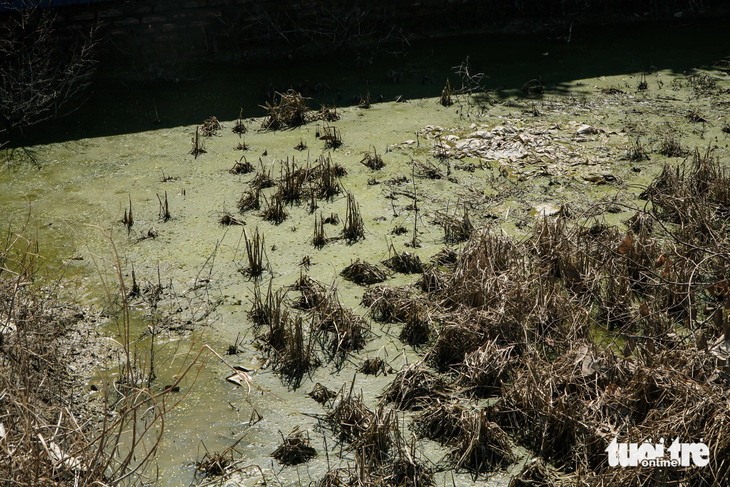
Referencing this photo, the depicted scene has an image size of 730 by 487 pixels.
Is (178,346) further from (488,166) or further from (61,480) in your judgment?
(488,166)

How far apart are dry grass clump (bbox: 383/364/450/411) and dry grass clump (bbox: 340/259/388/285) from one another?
1.18 meters

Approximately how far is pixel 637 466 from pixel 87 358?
3.09m

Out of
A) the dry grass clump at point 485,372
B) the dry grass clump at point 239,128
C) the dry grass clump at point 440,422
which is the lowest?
the dry grass clump at point 440,422

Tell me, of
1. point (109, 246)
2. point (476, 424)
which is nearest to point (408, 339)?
point (476, 424)

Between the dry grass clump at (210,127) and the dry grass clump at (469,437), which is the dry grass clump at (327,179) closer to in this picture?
the dry grass clump at (210,127)

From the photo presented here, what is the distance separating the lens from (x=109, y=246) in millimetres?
5730

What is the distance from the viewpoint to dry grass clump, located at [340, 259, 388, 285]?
5.19m

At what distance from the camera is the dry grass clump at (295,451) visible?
141 inches

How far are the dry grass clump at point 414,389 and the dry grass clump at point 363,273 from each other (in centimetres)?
118

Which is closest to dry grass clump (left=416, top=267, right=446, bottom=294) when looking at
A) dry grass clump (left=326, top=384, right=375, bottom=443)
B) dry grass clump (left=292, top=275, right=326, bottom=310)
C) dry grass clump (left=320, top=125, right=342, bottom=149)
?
dry grass clump (left=292, top=275, right=326, bottom=310)

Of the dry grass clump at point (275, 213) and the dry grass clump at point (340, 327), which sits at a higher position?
the dry grass clump at point (275, 213)

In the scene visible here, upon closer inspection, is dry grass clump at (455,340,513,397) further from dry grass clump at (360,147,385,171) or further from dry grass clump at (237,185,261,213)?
dry grass clump at (360,147,385,171)

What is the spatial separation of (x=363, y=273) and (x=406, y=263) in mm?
334

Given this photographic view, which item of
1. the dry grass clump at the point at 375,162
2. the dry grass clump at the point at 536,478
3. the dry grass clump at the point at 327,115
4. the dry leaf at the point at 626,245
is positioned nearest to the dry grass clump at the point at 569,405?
the dry grass clump at the point at 536,478
